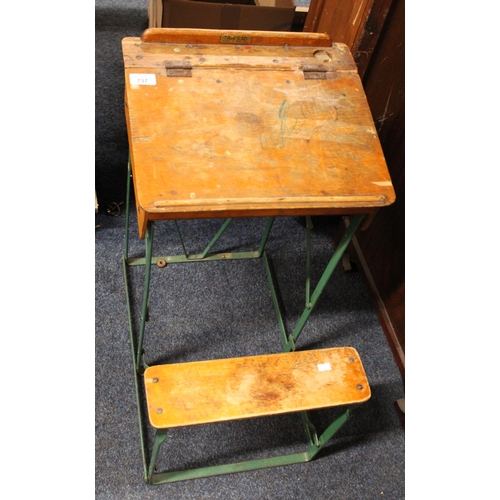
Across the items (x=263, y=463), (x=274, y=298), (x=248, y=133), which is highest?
(x=248, y=133)

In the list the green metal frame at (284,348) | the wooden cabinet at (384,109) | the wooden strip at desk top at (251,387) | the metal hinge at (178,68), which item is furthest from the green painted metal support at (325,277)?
the metal hinge at (178,68)

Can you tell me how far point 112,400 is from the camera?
6.94 ft

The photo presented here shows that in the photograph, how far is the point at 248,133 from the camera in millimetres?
1637

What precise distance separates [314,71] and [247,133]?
338mm

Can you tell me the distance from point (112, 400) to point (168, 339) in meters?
0.31

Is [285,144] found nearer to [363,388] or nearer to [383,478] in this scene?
[363,388]

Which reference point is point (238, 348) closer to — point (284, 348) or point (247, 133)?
point (284, 348)

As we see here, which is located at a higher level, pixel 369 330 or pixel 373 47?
pixel 373 47

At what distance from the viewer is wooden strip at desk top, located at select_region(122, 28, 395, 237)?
4.99 feet

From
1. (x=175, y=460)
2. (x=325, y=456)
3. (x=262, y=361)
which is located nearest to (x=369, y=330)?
(x=325, y=456)

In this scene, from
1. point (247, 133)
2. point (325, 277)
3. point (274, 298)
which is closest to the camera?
point (247, 133)

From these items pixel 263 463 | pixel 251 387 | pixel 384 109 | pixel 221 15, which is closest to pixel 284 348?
pixel 263 463

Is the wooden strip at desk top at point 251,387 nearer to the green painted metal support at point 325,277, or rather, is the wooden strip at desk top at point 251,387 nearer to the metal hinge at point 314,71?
the green painted metal support at point 325,277

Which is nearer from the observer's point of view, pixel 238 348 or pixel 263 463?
pixel 263 463
